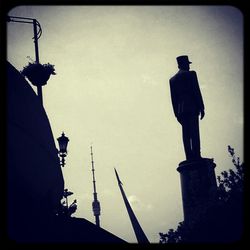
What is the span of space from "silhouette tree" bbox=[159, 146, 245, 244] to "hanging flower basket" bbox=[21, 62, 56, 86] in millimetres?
7086

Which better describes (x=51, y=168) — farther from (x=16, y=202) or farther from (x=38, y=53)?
(x=38, y=53)

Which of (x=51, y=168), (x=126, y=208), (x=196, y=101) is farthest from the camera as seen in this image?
(x=126, y=208)

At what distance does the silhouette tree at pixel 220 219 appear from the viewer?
835 centimetres

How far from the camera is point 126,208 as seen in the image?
1080 inches

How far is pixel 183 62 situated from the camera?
11758 millimetres

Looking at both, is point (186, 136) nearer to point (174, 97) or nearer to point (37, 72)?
point (174, 97)

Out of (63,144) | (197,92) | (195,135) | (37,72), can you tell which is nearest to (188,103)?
(197,92)

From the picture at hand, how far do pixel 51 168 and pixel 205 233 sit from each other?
5.97 metres

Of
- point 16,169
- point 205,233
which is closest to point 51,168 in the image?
point 16,169

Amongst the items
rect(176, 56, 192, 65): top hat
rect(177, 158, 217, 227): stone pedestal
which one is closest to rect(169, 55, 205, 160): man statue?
rect(176, 56, 192, 65): top hat

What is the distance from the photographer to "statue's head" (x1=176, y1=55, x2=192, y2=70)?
11719mm

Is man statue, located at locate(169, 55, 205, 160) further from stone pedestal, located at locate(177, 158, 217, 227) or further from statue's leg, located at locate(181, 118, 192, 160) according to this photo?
stone pedestal, located at locate(177, 158, 217, 227)

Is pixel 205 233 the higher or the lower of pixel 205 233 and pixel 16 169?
the lower
